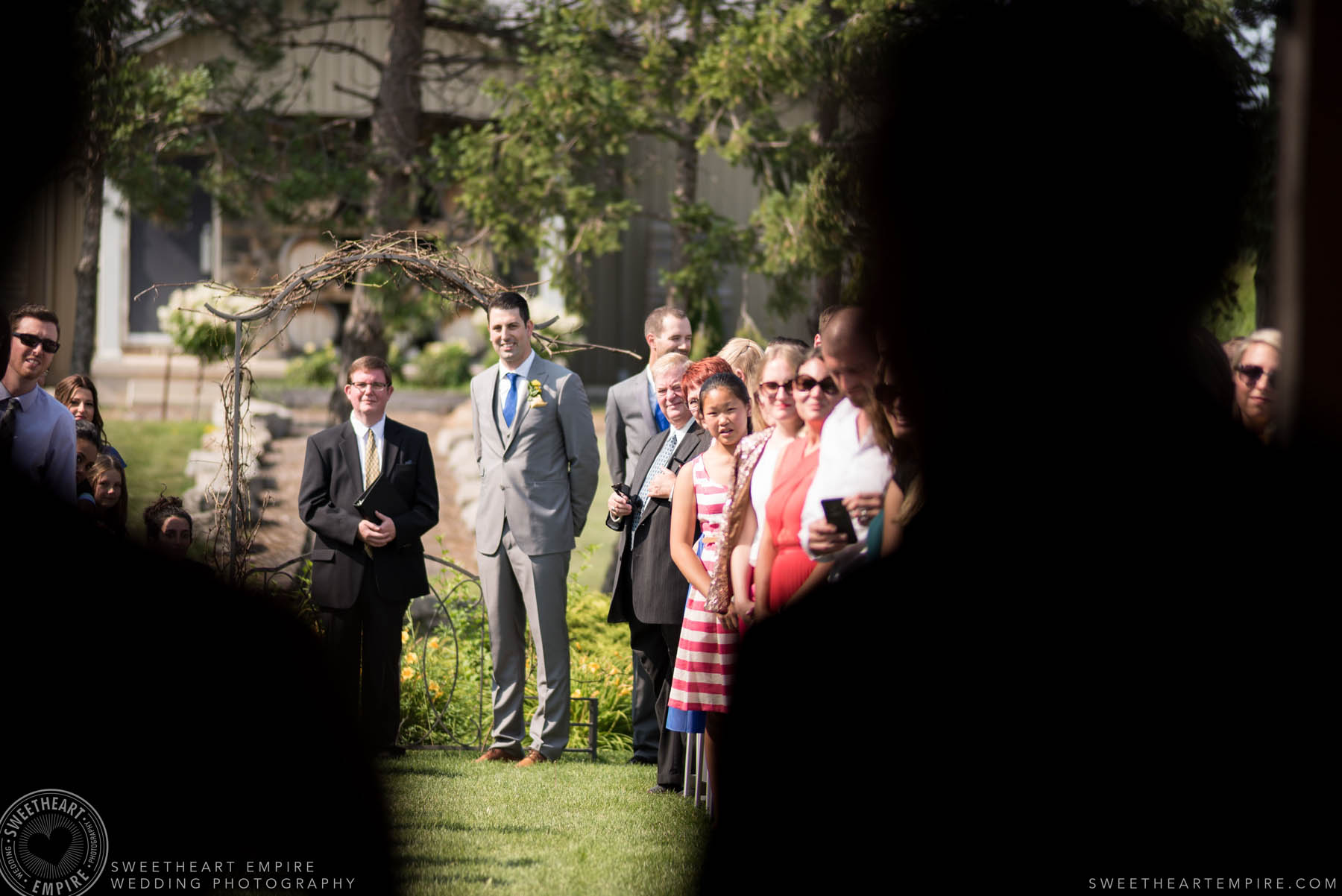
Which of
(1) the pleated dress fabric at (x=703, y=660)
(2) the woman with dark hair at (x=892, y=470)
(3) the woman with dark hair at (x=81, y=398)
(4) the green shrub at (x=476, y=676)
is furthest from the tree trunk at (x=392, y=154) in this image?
(2) the woman with dark hair at (x=892, y=470)

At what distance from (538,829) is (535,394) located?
1.87 metres

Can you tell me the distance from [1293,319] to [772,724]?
116cm

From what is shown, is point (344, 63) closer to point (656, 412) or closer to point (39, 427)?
point (656, 412)

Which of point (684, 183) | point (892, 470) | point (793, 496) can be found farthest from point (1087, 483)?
point (684, 183)

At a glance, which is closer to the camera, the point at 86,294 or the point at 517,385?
the point at 517,385

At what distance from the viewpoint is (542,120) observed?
10609mm

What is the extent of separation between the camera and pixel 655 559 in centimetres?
485

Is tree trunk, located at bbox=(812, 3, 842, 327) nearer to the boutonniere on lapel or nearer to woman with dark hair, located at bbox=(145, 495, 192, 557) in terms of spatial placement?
the boutonniere on lapel

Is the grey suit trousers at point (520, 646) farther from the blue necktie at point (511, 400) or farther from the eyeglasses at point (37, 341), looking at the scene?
the eyeglasses at point (37, 341)

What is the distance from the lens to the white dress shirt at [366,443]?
5242 millimetres

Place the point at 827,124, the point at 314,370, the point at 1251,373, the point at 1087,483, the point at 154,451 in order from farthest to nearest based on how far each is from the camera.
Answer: the point at 314,370 < the point at 154,451 < the point at 827,124 < the point at 1251,373 < the point at 1087,483

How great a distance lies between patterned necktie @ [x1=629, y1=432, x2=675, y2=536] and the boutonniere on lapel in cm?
63

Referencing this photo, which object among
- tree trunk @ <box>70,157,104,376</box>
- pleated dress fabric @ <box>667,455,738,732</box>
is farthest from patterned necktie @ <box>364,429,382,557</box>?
tree trunk @ <box>70,157,104,376</box>

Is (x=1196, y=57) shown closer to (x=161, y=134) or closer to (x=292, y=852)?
(x=292, y=852)
